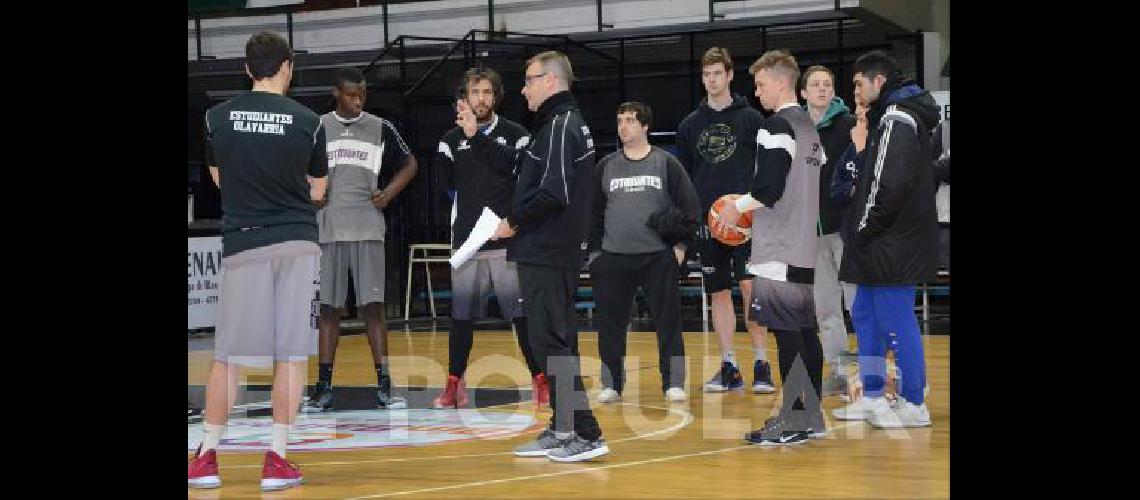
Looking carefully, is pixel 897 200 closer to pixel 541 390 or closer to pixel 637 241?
pixel 637 241

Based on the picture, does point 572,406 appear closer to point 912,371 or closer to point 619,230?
point 912,371

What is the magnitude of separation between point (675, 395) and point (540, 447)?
2.27m

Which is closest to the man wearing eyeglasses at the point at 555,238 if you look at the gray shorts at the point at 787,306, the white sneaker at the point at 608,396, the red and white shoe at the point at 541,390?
the gray shorts at the point at 787,306

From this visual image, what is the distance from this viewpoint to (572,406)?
5.95 m

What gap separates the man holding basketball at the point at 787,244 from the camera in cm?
629

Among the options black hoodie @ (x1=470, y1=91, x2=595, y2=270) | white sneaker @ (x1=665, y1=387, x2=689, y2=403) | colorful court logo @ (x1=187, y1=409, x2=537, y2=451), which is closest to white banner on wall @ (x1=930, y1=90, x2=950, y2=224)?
white sneaker @ (x1=665, y1=387, x2=689, y2=403)

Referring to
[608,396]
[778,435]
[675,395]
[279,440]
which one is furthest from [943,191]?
[279,440]

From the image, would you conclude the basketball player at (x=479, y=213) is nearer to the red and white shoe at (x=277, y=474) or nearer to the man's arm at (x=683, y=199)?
the man's arm at (x=683, y=199)

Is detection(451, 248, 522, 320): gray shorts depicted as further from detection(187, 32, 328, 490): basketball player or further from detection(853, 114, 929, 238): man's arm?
detection(187, 32, 328, 490): basketball player

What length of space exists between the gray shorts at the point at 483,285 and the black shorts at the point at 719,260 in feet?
4.10

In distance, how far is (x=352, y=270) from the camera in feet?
26.3
